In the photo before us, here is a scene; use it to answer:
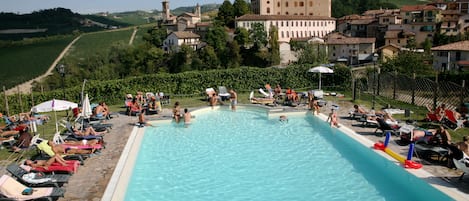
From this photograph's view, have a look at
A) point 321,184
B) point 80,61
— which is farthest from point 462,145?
point 80,61

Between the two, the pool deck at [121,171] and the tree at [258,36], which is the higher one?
the tree at [258,36]

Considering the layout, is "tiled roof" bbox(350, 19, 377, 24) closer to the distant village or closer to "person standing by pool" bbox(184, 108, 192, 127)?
the distant village

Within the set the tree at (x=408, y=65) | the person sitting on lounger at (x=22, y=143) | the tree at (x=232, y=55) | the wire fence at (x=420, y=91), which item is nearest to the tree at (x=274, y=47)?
the tree at (x=232, y=55)

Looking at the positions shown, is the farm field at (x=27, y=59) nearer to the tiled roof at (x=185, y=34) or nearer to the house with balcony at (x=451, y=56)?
the tiled roof at (x=185, y=34)

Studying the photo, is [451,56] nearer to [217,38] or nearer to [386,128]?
[386,128]

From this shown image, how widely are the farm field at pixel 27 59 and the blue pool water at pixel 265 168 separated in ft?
230

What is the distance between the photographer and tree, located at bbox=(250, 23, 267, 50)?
7619 cm

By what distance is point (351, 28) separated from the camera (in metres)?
94.2

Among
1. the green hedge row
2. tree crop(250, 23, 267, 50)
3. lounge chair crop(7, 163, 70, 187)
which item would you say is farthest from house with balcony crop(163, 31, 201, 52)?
lounge chair crop(7, 163, 70, 187)

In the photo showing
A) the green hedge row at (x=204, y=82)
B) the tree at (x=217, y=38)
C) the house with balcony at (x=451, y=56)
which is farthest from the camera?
the tree at (x=217, y=38)

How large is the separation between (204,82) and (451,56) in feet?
111

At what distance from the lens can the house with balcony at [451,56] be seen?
4344cm

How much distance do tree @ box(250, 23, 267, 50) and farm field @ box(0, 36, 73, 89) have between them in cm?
4776

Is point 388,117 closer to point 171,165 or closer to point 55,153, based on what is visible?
point 171,165
